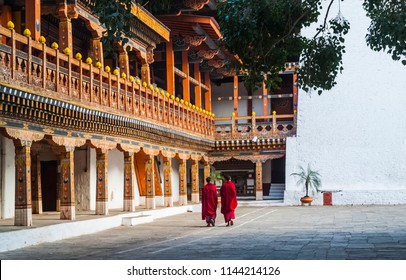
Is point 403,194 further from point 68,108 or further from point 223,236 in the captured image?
point 68,108

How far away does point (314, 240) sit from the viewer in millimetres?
11945

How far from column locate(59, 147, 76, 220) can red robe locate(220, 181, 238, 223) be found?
391 centimetres

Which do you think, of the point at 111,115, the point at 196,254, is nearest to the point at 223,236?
the point at 196,254

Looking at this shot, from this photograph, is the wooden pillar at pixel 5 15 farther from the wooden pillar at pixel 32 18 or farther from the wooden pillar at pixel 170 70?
the wooden pillar at pixel 170 70

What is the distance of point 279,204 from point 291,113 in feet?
15.0

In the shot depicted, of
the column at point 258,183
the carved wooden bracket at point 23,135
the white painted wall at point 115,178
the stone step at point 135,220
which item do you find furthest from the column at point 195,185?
the carved wooden bracket at point 23,135

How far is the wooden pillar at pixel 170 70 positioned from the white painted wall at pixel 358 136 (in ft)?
24.8

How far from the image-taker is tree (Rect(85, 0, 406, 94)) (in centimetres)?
901

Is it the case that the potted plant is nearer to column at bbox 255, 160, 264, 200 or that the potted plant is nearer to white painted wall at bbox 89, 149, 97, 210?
column at bbox 255, 160, 264, 200

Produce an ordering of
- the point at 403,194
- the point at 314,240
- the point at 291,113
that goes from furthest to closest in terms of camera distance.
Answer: the point at 291,113, the point at 403,194, the point at 314,240

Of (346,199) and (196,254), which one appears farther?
(346,199)

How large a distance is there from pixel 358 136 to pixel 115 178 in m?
11.9

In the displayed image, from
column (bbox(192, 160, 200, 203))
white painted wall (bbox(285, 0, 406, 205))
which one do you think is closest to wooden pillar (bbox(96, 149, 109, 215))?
column (bbox(192, 160, 200, 203))

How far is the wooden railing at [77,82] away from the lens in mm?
11828
